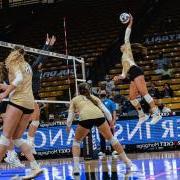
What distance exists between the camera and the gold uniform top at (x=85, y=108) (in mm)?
9094

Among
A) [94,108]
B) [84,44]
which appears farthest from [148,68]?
[94,108]

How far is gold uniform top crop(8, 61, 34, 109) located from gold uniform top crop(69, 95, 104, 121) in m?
1.61

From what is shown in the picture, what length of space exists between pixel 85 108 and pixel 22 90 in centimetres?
181

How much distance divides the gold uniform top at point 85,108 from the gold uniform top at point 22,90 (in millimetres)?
1607

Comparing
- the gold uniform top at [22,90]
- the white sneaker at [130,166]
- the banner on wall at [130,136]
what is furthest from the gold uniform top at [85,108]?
the banner on wall at [130,136]

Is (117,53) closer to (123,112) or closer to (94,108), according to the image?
(123,112)

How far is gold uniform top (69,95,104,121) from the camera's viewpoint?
29.8ft

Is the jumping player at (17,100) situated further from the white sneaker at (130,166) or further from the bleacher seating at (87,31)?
the bleacher seating at (87,31)

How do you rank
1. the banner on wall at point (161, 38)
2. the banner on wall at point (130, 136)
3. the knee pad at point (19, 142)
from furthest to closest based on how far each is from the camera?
the banner on wall at point (161, 38) → the banner on wall at point (130, 136) → the knee pad at point (19, 142)

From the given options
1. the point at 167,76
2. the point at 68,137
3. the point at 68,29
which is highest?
the point at 68,29

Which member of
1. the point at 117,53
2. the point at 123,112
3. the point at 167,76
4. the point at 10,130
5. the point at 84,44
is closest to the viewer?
the point at 10,130

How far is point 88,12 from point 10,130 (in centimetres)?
1774

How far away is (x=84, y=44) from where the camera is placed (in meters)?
22.3

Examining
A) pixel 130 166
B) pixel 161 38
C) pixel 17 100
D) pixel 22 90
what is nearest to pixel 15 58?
pixel 22 90
